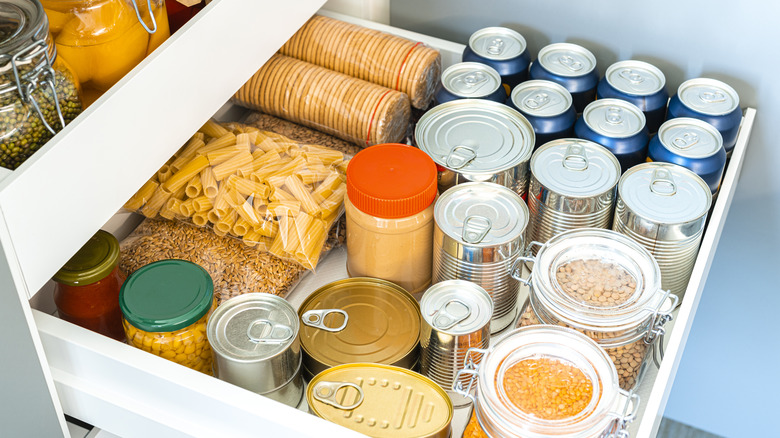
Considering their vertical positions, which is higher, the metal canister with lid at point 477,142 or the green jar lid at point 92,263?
the metal canister with lid at point 477,142

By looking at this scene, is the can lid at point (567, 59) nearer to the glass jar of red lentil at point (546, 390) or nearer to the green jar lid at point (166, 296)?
the glass jar of red lentil at point (546, 390)

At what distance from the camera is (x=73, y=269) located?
1.07 metres

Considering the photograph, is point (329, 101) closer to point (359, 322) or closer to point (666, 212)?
point (359, 322)

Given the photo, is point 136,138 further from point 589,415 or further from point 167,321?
point 589,415

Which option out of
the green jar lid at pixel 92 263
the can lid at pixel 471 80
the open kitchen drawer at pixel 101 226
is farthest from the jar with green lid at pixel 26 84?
the can lid at pixel 471 80

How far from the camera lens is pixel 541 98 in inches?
49.7

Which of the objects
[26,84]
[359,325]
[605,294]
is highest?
[26,84]

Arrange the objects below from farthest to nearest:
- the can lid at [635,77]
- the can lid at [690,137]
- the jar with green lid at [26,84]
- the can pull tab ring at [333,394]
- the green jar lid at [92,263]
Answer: the can lid at [635,77], the can lid at [690,137], the green jar lid at [92,263], the can pull tab ring at [333,394], the jar with green lid at [26,84]

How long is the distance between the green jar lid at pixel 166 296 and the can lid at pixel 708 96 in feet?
2.54

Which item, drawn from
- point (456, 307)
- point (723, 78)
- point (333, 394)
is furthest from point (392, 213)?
point (723, 78)

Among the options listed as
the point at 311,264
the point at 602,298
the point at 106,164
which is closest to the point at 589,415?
the point at 602,298

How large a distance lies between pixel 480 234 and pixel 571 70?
1.34 feet

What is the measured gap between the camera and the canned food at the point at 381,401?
37.4 inches

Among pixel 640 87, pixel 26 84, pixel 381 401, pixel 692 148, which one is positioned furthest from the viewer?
pixel 640 87
